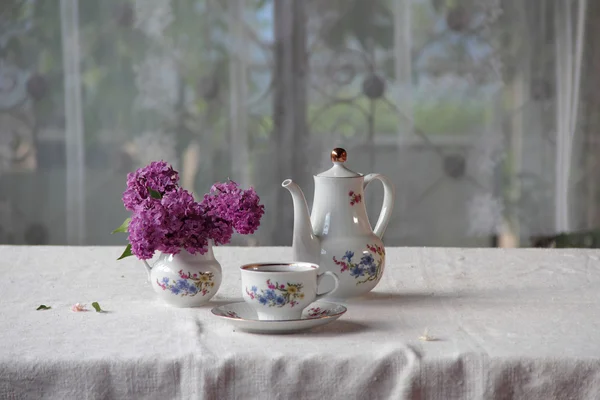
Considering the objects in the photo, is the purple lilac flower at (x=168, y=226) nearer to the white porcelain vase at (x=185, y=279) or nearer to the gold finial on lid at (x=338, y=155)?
the white porcelain vase at (x=185, y=279)

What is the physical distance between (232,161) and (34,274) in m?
1.55

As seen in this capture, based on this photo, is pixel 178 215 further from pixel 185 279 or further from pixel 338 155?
pixel 338 155

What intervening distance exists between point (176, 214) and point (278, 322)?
0.77 ft

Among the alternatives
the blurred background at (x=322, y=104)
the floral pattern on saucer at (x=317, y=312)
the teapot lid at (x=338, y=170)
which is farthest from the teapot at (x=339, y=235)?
the blurred background at (x=322, y=104)

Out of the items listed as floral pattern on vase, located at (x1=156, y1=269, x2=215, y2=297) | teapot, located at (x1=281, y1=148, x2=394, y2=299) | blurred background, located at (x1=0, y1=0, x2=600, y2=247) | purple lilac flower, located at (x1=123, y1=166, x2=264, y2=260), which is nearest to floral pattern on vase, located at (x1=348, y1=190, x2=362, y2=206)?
teapot, located at (x1=281, y1=148, x2=394, y2=299)

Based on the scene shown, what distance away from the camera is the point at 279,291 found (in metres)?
0.98

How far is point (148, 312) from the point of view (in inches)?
42.6

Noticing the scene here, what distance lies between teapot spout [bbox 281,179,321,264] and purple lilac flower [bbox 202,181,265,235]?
0.21 feet

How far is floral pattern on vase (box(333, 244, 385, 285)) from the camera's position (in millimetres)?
1130

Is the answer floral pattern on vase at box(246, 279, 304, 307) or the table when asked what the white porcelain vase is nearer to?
the table

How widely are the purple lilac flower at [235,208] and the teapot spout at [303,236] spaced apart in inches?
2.5

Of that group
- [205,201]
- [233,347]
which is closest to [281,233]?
[205,201]

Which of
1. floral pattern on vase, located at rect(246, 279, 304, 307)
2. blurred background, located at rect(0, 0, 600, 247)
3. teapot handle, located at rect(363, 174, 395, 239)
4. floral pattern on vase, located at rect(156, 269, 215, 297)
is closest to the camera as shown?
floral pattern on vase, located at rect(246, 279, 304, 307)

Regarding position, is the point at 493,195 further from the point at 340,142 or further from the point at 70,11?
the point at 70,11
